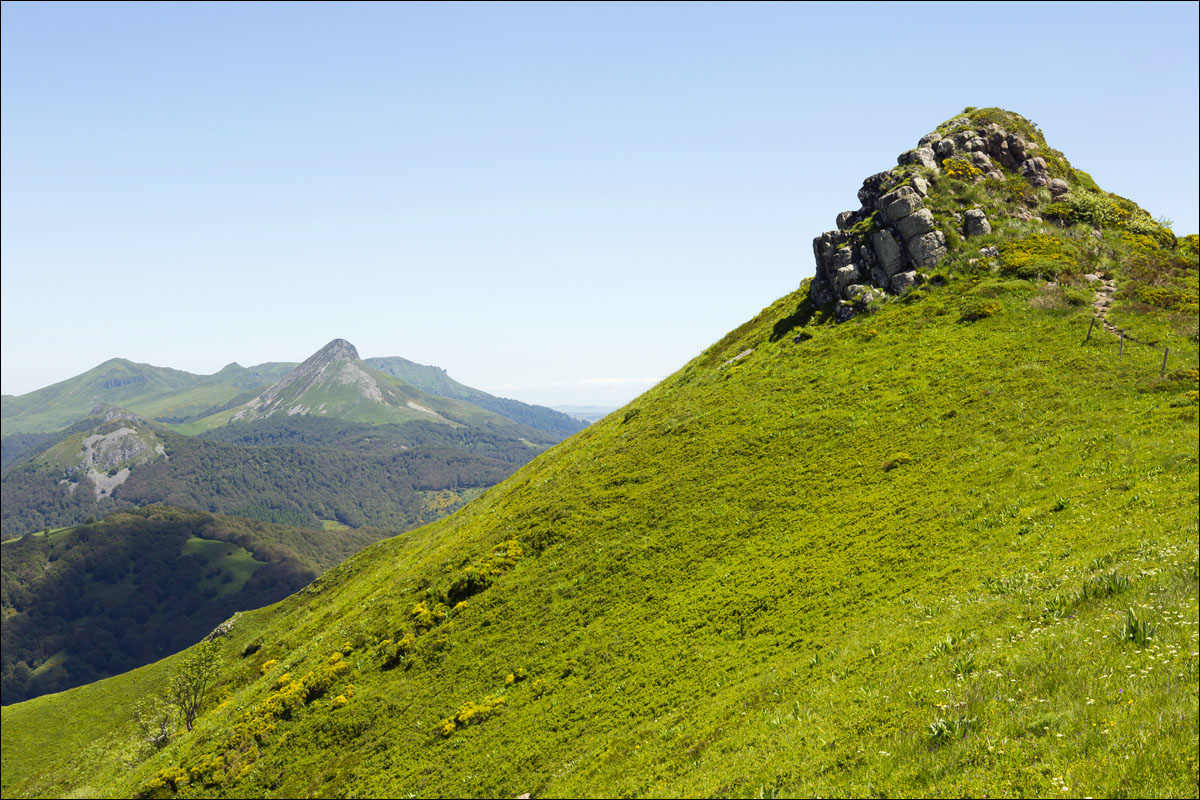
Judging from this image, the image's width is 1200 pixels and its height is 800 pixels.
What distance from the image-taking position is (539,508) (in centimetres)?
5106

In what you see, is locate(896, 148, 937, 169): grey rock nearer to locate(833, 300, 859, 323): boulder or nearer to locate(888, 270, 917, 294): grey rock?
locate(888, 270, 917, 294): grey rock

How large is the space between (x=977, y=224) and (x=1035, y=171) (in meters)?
16.6

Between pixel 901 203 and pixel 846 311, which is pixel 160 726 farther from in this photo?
pixel 901 203

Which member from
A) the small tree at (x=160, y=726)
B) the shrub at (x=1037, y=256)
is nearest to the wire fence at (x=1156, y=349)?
the shrub at (x=1037, y=256)

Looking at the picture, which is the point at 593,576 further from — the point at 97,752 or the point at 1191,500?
the point at 97,752

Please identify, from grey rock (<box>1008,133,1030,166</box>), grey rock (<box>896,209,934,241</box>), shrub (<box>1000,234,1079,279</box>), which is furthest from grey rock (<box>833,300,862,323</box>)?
grey rock (<box>1008,133,1030,166</box>)

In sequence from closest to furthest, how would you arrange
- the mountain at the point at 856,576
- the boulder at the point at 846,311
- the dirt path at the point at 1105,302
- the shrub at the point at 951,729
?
the shrub at the point at 951,729
the mountain at the point at 856,576
the dirt path at the point at 1105,302
the boulder at the point at 846,311

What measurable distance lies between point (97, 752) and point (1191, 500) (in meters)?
118

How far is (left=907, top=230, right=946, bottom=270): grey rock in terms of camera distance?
6009cm

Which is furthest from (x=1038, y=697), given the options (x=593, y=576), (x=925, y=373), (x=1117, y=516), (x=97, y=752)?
(x=97, y=752)

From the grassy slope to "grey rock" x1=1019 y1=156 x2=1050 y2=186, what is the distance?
24.3 metres

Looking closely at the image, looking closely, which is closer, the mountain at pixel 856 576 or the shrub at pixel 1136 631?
the shrub at pixel 1136 631

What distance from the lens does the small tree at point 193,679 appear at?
209 feet

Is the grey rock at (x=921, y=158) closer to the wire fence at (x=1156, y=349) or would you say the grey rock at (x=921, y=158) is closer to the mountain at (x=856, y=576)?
the mountain at (x=856, y=576)
